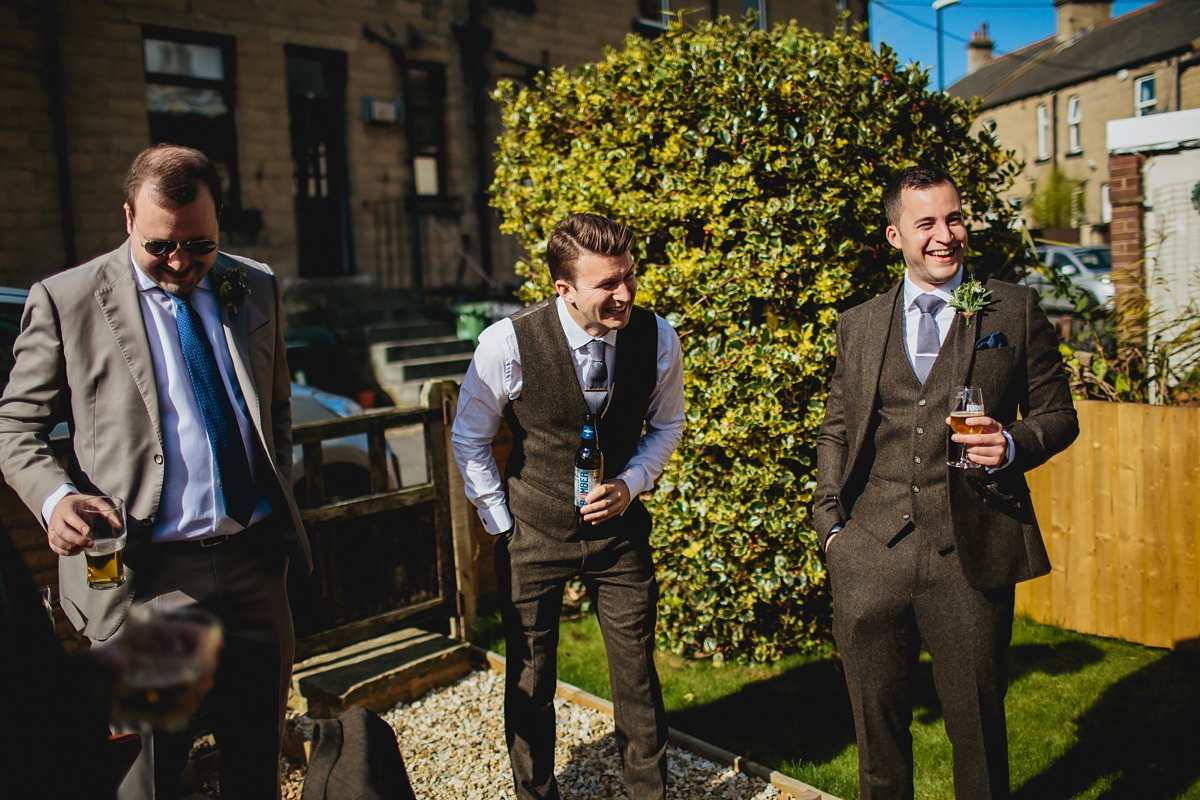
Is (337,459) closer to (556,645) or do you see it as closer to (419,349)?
(556,645)

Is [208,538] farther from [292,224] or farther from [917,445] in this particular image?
[292,224]

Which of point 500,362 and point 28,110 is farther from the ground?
point 28,110

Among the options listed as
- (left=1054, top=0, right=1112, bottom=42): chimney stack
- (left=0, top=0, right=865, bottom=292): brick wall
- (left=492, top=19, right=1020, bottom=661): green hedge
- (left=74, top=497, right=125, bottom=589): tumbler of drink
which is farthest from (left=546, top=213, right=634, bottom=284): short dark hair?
(left=1054, top=0, right=1112, bottom=42): chimney stack

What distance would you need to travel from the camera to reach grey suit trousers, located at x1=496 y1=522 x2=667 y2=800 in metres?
3.13

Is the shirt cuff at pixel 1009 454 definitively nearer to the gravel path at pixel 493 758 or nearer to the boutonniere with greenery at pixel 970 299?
the boutonniere with greenery at pixel 970 299

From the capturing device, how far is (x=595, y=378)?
3.10m

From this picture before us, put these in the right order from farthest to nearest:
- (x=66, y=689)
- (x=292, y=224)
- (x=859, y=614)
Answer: (x=292, y=224)
(x=859, y=614)
(x=66, y=689)

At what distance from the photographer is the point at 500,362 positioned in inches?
120

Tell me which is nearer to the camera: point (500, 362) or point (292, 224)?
point (500, 362)

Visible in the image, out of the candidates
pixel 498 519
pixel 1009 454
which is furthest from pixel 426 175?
pixel 1009 454

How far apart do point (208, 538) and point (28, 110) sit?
10519 millimetres

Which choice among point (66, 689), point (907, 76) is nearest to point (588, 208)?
point (907, 76)

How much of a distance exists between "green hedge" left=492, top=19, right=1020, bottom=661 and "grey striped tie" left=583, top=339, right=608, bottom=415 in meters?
1.31

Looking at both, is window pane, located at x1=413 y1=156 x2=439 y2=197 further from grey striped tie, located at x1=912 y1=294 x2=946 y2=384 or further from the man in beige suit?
grey striped tie, located at x1=912 y1=294 x2=946 y2=384
